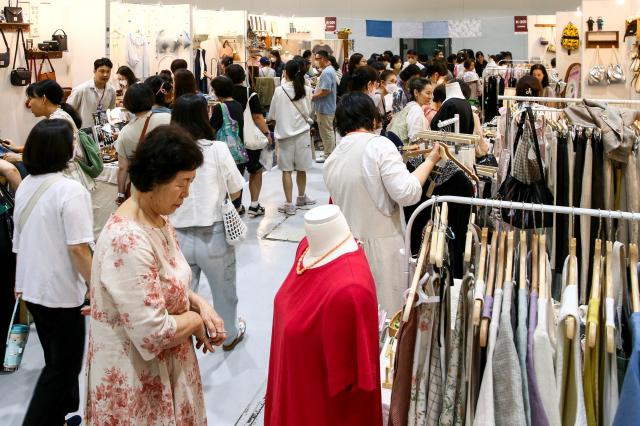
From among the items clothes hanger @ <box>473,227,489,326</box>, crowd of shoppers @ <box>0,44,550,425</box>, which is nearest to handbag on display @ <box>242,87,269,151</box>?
crowd of shoppers @ <box>0,44,550,425</box>

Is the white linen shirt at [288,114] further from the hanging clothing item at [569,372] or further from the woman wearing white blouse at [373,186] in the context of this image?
the hanging clothing item at [569,372]

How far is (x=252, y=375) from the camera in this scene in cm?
364

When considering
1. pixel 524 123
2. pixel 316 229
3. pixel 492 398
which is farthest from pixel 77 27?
pixel 492 398

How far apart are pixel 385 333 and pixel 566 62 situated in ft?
29.4

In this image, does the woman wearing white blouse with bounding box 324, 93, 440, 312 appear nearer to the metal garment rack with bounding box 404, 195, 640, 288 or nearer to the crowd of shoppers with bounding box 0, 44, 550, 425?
the crowd of shoppers with bounding box 0, 44, 550, 425

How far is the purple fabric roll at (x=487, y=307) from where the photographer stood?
1716 mm

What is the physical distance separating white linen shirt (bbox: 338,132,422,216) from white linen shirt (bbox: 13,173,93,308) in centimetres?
127

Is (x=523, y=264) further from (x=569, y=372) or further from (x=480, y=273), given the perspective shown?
(x=569, y=372)

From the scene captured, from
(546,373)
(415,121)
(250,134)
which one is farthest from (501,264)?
(250,134)

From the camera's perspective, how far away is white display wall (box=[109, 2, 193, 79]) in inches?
369

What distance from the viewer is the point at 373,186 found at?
3098 mm

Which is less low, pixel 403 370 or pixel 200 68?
pixel 200 68

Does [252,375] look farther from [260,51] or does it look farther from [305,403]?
[260,51]

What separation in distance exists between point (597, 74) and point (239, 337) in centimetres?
678
